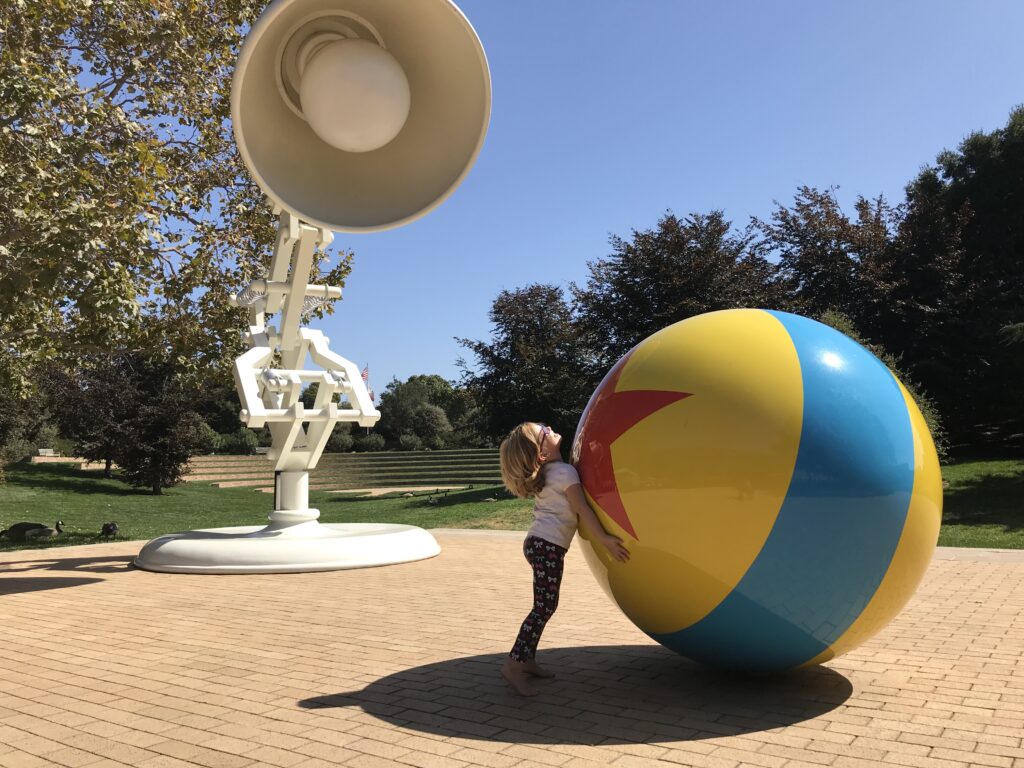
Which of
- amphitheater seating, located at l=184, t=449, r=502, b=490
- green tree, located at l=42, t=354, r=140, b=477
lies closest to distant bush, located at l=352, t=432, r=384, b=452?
amphitheater seating, located at l=184, t=449, r=502, b=490

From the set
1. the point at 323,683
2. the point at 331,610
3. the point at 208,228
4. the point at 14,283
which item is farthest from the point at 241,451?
the point at 323,683

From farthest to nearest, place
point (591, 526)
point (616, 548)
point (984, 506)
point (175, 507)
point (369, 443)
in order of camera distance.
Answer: point (369, 443)
point (175, 507)
point (984, 506)
point (591, 526)
point (616, 548)

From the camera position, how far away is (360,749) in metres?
4.05

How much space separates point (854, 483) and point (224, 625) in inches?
221

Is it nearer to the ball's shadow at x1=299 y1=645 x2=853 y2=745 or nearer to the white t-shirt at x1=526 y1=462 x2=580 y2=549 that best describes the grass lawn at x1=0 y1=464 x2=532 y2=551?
the ball's shadow at x1=299 y1=645 x2=853 y2=745

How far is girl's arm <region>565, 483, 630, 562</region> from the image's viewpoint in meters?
4.68

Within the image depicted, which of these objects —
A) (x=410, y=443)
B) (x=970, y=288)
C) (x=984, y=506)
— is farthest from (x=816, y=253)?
(x=410, y=443)

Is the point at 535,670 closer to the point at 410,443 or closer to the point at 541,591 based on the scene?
the point at 541,591

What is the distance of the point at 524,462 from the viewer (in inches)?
198

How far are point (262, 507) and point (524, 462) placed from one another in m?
22.5

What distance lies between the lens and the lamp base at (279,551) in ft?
35.1

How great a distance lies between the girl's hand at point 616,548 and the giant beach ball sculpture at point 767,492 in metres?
0.06

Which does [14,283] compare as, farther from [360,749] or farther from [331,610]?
[360,749]

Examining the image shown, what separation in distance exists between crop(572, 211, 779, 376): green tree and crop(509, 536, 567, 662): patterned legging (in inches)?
783
